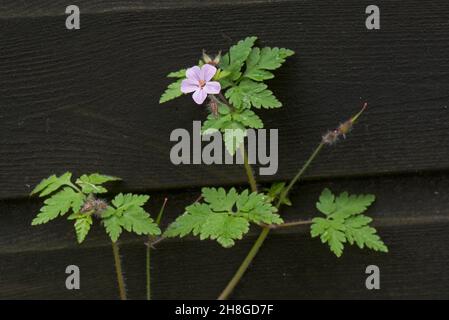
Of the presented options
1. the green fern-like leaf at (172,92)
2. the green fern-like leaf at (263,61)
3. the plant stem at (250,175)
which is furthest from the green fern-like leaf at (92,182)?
the green fern-like leaf at (263,61)

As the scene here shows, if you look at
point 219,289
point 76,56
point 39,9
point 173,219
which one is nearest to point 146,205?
point 173,219

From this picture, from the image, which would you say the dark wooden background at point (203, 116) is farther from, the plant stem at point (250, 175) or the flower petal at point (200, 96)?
the flower petal at point (200, 96)

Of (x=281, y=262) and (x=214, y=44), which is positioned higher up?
(x=214, y=44)

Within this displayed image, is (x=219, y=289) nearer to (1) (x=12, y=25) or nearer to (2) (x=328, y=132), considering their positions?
(2) (x=328, y=132)

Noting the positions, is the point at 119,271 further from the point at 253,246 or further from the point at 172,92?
the point at 172,92

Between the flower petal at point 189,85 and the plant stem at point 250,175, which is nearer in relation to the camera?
the flower petal at point 189,85

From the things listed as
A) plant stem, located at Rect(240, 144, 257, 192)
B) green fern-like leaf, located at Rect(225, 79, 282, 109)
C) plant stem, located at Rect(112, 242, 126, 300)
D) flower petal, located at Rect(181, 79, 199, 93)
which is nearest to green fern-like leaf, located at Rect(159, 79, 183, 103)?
flower petal, located at Rect(181, 79, 199, 93)

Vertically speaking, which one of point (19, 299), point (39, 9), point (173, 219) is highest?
point (39, 9)

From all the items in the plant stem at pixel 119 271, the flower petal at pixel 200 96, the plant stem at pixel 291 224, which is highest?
the flower petal at pixel 200 96
